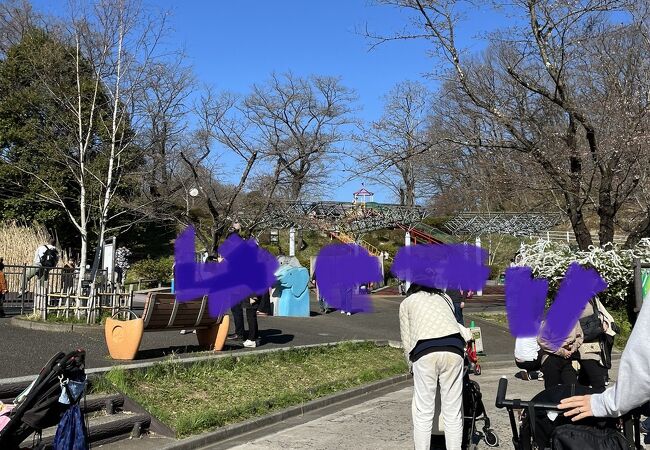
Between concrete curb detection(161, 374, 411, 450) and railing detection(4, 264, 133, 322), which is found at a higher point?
railing detection(4, 264, 133, 322)

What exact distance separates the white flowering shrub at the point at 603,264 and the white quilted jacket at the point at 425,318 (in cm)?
1125

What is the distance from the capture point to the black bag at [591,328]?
6.61 meters

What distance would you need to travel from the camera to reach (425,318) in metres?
5.55

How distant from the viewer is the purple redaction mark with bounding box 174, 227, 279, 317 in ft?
36.5

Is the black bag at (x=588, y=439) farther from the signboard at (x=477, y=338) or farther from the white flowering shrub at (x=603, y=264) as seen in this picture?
the white flowering shrub at (x=603, y=264)

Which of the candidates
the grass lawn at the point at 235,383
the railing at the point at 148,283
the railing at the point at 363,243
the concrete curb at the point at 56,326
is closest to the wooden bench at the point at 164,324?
the grass lawn at the point at 235,383

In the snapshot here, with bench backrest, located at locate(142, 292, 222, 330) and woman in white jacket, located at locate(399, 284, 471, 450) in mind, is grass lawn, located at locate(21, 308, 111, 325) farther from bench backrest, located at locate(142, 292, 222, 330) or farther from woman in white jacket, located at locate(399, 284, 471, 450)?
woman in white jacket, located at locate(399, 284, 471, 450)

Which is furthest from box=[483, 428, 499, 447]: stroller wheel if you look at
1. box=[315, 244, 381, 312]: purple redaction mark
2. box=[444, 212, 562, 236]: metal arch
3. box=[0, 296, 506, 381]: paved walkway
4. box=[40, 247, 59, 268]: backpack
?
box=[444, 212, 562, 236]: metal arch

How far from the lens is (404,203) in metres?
31.9

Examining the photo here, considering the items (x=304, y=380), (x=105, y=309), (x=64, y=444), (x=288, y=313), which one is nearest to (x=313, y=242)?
(x=288, y=313)

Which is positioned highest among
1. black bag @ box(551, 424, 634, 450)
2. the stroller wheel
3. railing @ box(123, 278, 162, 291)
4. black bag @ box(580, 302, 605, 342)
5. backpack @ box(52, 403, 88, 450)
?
railing @ box(123, 278, 162, 291)

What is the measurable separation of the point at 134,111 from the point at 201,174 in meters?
9.59

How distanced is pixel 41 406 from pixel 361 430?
157 inches

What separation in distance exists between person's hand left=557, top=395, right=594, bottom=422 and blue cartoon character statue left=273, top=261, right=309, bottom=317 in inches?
625
